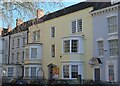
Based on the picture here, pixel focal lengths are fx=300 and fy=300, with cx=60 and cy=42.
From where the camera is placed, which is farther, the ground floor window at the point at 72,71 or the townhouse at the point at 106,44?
the ground floor window at the point at 72,71

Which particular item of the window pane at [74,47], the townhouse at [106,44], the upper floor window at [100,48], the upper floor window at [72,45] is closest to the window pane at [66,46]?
the upper floor window at [72,45]

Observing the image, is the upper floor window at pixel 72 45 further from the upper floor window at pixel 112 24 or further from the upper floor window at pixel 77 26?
the upper floor window at pixel 112 24

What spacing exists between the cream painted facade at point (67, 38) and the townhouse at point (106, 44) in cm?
101

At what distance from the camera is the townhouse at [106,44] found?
1243 inches

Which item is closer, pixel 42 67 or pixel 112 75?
pixel 112 75

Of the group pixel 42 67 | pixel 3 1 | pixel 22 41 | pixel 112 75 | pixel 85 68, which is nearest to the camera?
pixel 3 1

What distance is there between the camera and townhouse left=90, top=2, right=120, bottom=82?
31.6 meters

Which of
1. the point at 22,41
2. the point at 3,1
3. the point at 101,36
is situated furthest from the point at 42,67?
the point at 3,1

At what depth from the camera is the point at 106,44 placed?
32.9 meters

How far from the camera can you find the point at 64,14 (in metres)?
40.1

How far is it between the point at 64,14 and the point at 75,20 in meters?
2.80

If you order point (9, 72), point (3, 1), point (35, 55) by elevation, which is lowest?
point (9, 72)

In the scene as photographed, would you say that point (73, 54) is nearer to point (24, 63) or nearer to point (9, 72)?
point (24, 63)

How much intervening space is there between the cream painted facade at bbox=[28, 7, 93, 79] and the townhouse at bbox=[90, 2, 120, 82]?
1012 mm
